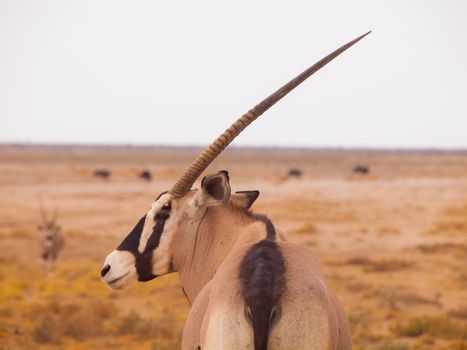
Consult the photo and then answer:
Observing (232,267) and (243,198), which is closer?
(232,267)

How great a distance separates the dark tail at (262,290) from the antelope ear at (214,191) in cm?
97

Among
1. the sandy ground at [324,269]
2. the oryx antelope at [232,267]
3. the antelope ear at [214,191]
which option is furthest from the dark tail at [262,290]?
the sandy ground at [324,269]

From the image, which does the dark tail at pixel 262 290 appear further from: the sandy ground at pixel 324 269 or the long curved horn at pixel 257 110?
the sandy ground at pixel 324 269

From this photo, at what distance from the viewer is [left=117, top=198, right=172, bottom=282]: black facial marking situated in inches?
182

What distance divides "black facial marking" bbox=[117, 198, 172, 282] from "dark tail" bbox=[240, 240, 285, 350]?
133 cm

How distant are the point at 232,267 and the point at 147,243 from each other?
1.33 meters

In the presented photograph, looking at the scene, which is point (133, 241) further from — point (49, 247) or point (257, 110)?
point (49, 247)

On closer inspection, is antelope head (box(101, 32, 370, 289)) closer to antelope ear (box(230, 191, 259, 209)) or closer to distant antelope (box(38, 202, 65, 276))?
antelope ear (box(230, 191, 259, 209))

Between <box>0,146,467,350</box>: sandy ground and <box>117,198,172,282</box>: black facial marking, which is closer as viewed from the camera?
<box>117,198,172,282</box>: black facial marking

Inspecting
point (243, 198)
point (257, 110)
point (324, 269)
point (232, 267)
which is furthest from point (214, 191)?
point (324, 269)

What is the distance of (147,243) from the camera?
464 cm

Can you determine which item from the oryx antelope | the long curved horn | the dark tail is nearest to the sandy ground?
the oryx antelope

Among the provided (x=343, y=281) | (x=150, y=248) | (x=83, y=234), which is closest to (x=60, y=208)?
(x=83, y=234)

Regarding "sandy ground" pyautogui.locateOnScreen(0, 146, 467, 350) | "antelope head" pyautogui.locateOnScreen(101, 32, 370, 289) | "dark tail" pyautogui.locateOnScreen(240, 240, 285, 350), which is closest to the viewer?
"dark tail" pyautogui.locateOnScreen(240, 240, 285, 350)
